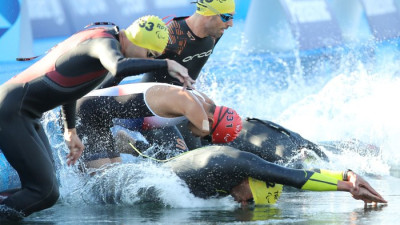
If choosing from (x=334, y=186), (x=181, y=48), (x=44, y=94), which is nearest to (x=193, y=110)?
(x=334, y=186)

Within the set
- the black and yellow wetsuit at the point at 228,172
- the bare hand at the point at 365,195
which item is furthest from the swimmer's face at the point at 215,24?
the bare hand at the point at 365,195

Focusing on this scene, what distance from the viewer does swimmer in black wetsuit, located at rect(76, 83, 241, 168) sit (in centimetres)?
680

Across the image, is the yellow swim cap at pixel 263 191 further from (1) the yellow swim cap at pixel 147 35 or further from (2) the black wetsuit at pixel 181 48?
(2) the black wetsuit at pixel 181 48

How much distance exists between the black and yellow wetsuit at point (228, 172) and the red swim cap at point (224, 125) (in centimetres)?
53

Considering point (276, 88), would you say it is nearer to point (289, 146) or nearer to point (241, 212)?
point (289, 146)

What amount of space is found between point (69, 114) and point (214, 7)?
271 cm

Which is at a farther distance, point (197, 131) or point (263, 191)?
point (197, 131)

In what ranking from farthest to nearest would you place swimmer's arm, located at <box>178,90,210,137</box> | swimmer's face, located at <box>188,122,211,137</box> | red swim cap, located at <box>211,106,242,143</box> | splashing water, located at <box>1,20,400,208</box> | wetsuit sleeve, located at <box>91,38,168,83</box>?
1. splashing water, located at <box>1,20,400,208</box>
2. red swim cap, located at <box>211,106,242,143</box>
3. swimmer's face, located at <box>188,122,211,137</box>
4. swimmer's arm, located at <box>178,90,210,137</box>
5. wetsuit sleeve, located at <box>91,38,168,83</box>

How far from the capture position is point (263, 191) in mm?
6496

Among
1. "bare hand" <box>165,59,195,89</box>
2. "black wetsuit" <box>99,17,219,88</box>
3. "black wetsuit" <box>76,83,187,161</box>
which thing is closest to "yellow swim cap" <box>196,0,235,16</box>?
"black wetsuit" <box>99,17,219,88</box>

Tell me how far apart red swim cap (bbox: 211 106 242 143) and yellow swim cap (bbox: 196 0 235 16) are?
1.61 metres

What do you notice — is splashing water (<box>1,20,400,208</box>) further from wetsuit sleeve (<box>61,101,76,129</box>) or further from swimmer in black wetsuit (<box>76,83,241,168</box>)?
wetsuit sleeve (<box>61,101,76,129</box>)

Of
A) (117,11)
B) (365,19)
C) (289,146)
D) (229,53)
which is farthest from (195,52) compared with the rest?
(365,19)

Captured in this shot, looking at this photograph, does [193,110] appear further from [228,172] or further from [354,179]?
[354,179]
